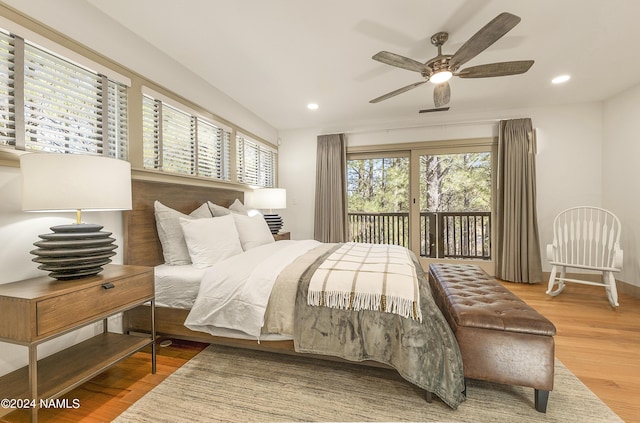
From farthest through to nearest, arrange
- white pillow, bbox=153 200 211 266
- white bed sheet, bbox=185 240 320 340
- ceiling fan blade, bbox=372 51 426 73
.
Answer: white pillow, bbox=153 200 211 266, ceiling fan blade, bbox=372 51 426 73, white bed sheet, bbox=185 240 320 340

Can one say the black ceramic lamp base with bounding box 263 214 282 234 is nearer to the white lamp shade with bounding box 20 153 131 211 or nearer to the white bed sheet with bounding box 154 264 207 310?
the white bed sheet with bounding box 154 264 207 310

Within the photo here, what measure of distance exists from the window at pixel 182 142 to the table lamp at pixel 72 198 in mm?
1014

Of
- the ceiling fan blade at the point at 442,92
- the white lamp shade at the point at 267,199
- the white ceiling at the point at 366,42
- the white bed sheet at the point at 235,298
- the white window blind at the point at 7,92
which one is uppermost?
the white ceiling at the point at 366,42

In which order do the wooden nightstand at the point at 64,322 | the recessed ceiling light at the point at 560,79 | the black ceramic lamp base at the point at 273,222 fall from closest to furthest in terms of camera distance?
1. the wooden nightstand at the point at 64,322
2. the recessed ceiling light at the point at 560,79
3. the black ceramic lamp base at the point at 273,222

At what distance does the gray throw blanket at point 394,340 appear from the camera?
147cm

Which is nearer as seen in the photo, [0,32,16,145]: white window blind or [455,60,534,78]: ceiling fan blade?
[0,32,16,145]: white window blind

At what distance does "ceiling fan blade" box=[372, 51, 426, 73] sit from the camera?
2.09 metres

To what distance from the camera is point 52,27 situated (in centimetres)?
174

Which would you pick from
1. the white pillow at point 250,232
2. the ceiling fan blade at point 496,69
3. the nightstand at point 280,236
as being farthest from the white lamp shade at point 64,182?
the ceiling fan blade at point 496,69

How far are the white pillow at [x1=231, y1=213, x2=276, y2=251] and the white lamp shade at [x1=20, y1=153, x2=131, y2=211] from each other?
4.63ft

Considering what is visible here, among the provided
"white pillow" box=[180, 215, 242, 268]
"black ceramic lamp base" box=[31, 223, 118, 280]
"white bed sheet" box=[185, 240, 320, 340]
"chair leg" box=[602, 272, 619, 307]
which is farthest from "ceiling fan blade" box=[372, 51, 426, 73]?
"chair leg" box=[602, 272, 619, 307]

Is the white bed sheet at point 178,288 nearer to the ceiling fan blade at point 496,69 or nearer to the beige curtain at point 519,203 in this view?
the ceiling fan blade at point 496,69

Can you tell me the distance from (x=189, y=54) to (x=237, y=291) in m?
2.33

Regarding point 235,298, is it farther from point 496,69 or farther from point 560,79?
point 560,79
